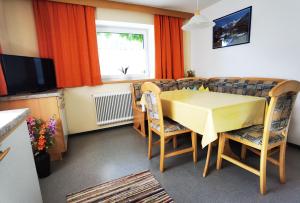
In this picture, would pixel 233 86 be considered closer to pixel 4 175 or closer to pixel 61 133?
pixel 61 133

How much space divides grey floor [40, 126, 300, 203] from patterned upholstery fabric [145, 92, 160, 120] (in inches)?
25.2

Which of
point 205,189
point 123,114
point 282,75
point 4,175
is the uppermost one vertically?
point 282,75

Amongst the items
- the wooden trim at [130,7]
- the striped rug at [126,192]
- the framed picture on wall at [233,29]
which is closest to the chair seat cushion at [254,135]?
the striped rug at [126,192]

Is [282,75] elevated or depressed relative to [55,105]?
elevated

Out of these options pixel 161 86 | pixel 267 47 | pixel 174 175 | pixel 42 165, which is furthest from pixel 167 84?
pixel 42 165

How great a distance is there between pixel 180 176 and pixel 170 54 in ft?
8.74

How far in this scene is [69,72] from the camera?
9.31ft

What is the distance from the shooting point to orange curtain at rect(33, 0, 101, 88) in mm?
2617

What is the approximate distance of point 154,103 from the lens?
6.23 feet

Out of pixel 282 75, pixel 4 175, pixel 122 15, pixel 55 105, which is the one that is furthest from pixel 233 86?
pixel 4 175

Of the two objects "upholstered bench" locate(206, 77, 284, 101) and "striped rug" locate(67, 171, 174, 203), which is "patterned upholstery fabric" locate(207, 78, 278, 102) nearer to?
"upholstered bench" locate(206, 77, 284, 101)

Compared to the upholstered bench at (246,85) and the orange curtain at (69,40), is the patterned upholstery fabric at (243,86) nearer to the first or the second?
the upholstered bench at (246,85)

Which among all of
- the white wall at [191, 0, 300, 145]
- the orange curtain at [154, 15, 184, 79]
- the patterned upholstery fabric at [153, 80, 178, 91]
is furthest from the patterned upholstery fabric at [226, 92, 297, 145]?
the orange curtain at [154, 15, 184, 79]

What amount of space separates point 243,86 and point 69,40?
301 centimetres
